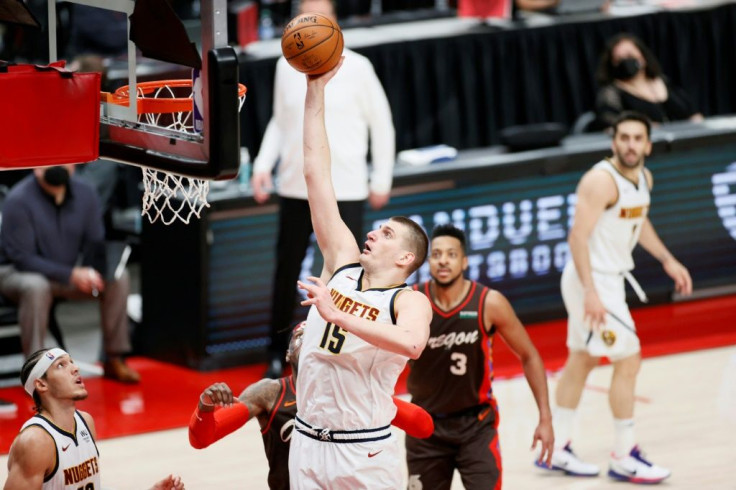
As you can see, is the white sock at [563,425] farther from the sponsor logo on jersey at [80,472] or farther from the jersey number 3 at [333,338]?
the sponsor logo on jersey at [80,472]

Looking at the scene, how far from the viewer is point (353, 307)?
5031mm

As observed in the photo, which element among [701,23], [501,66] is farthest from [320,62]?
[701,23]

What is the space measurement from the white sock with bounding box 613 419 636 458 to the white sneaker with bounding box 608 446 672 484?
0.08ft

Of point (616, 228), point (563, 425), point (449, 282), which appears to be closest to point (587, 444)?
Result: point (563, 425)

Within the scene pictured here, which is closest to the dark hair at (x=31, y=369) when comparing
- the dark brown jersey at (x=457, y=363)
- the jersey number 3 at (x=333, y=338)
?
the jersey number 3 at (x=333, y=338)

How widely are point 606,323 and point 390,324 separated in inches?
114

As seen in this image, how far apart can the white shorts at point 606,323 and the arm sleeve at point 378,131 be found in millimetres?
1418

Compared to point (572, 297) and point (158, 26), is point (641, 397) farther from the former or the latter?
point (158, 26)

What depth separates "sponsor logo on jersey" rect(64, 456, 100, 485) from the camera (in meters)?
5.28

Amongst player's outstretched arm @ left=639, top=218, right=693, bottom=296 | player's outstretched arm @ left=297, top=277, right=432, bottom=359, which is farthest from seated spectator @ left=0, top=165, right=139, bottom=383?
player's outstretched arm @ left=297, top=277, right=432, bottom=359

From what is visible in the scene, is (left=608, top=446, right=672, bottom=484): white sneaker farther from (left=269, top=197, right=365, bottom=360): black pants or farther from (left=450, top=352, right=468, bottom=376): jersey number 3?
(left=269, top=197, right=365, bottom=360): black pants

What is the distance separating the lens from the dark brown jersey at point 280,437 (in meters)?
5.61

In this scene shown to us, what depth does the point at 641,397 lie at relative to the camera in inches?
344

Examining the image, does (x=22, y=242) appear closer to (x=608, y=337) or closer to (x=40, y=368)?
(x=40, y=368)
